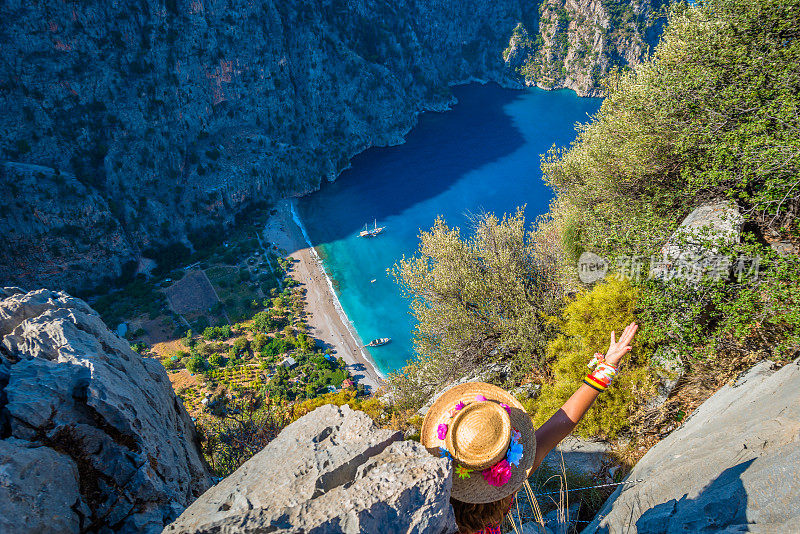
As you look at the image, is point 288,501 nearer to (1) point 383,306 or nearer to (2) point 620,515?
(2) point 620,515

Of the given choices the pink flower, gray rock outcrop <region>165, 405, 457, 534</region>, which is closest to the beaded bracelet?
the pink flower

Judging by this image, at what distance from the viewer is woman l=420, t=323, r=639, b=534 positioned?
317 centimetres

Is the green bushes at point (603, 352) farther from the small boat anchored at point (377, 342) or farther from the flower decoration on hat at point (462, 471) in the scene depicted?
the small boat anchored at point (377, 342)

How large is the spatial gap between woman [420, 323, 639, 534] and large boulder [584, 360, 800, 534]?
1.48 metres

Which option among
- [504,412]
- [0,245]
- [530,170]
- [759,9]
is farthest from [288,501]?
[530,170]

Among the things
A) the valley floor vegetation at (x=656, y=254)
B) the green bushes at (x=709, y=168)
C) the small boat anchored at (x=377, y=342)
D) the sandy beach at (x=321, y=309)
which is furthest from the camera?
the small boat anchored at (x=377, y=342)

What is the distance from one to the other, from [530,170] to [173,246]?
172 ft

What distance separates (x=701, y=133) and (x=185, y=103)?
6403 cm

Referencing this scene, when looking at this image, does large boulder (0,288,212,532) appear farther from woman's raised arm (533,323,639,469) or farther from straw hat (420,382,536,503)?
woman's raised arm (533,323,639,469)

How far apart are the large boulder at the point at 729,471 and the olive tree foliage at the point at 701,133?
3599 millimetres

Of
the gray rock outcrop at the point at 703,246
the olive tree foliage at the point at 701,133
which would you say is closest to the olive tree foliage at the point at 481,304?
the olive tree foliage at the point at 701,133

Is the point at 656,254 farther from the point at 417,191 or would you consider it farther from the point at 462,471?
the point at 417,191

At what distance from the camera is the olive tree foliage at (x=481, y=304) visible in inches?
492

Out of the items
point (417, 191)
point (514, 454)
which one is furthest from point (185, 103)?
point (514, 454)
